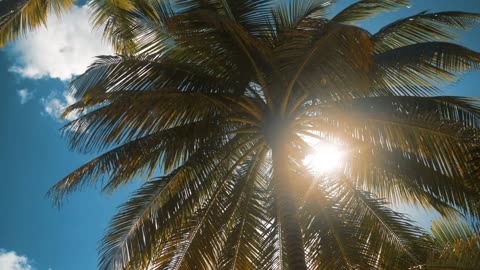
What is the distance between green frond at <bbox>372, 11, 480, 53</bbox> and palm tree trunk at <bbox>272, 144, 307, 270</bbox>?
119 inches

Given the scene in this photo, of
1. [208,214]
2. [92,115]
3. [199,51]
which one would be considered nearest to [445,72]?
[199,51]

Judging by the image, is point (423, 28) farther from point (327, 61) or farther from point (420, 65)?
point (327, 61)

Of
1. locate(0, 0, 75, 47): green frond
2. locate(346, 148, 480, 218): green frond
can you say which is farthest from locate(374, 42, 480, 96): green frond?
locate(0, 0, 75, 47): green frond

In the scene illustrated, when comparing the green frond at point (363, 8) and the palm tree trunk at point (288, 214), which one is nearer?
the palm tree trunk at point (288, 214)

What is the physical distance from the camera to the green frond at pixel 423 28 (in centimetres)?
860

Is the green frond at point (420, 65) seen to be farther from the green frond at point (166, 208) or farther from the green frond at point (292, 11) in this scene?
the green frond at point (166, 208)

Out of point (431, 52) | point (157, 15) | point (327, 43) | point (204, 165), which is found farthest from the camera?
point (204, 165)

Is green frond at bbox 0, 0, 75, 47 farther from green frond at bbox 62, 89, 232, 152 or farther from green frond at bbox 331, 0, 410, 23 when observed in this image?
green frond at bbox 331, 0, 410, 23

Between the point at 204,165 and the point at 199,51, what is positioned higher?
the point at 199,51

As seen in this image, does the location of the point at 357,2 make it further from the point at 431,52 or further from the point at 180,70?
the point at 180,70

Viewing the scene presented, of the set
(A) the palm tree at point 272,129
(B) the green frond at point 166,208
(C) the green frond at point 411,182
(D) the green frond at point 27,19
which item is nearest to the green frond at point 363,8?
(A) the palm tree at point 272,129

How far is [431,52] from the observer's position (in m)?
7.75

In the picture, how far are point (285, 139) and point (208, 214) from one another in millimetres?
1998

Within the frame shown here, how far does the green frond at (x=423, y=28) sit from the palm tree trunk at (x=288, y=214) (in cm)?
303
